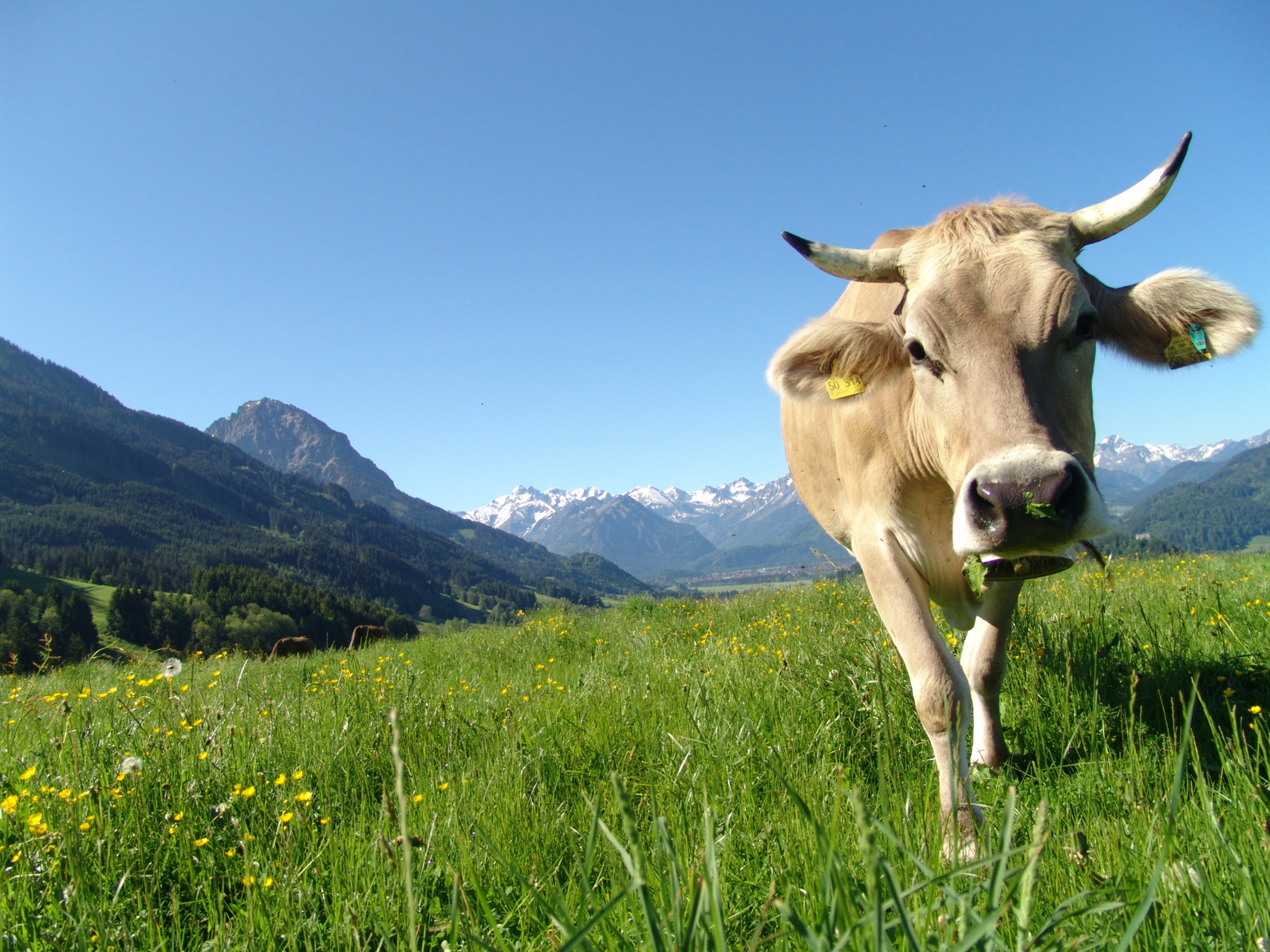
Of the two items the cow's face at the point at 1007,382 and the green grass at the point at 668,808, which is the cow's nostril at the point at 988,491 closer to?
the cow's face at the point at 1007,382

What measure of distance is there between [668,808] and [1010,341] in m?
2.64

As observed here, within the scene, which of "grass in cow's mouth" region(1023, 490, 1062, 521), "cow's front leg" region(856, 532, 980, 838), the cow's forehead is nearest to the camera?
→ "grass in cow's mouth" region(1023, 490, 1062, 521)

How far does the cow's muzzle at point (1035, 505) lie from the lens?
2.72 m

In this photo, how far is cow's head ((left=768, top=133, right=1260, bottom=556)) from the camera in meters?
2.82

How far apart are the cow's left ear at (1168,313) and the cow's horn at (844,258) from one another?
1076 mm

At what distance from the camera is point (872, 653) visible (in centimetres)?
441

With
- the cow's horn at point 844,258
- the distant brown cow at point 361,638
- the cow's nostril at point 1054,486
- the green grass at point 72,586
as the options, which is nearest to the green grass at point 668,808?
the cow's nostril at point 1054,486

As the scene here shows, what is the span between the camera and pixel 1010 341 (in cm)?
324

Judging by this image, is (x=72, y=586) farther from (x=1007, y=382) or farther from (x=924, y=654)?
(x=1007, y=382)

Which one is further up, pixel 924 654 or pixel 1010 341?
pixel 1010 341

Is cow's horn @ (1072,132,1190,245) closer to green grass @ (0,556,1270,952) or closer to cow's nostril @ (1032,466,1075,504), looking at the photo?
cow's nostril @ (1032,466,1075,504)

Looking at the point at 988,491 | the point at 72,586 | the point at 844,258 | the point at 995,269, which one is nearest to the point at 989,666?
the point at 988,491

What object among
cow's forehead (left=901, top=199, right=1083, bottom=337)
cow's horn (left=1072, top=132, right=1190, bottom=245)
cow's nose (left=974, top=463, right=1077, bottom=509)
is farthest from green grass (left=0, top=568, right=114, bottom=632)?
cow's horn (left=1072, top=132, right=1190, bottom=245)

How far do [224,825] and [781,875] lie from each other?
95.8 inches
